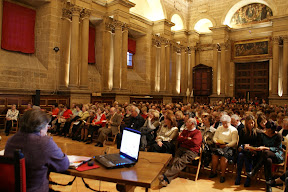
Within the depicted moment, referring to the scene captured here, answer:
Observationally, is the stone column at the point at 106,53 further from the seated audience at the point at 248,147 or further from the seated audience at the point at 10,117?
the seated audience at the point at 248,147

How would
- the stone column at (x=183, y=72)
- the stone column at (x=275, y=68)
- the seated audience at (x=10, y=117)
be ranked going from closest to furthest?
the seated audience at (x=10, y=117)
the stone column at (x=275, y=68)
the stone column at (x=183, y=72)

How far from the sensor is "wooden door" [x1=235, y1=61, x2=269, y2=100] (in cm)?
1880

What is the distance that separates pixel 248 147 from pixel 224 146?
509 millimetres

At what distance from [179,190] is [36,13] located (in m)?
12.4

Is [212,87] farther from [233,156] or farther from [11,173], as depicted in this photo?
[11,173]

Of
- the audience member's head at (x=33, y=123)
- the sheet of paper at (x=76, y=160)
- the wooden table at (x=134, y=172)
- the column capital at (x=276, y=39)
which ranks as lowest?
the wooden table at (x=134, y=172)

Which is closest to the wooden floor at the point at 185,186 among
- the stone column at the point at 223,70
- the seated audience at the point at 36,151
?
the seated audience at the point at 36,151

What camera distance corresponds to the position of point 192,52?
21422 mm

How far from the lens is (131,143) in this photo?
107 inches

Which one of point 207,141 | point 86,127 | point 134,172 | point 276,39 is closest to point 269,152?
point 207,141

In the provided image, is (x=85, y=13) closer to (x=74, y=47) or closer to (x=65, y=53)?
(x=74, y=47)

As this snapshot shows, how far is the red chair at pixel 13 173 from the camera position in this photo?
1700mm

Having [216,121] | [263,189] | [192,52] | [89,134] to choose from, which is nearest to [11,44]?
[89,134]

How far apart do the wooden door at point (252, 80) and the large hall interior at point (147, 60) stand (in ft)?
0.27
